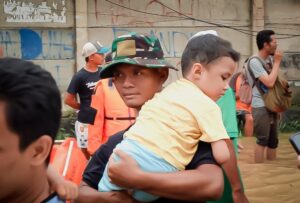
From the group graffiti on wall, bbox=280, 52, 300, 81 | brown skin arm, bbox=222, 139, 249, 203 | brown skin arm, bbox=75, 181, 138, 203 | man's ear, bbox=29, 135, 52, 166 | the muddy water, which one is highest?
man's ear, bbox=29, 135, 52, 166

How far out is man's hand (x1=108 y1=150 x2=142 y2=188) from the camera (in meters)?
1.68

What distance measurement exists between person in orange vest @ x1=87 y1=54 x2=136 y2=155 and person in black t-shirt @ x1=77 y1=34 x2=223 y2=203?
2235 millimetres

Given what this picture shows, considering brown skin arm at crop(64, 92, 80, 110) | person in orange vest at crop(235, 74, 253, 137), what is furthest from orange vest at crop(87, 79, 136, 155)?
person in orange vest at crop(235, 74, 253, 137)

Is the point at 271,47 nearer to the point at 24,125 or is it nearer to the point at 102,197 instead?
the point at 102,197

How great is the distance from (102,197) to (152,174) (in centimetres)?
22

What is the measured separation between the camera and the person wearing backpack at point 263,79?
19.8ft

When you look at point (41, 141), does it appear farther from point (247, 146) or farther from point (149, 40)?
point (247, 146)

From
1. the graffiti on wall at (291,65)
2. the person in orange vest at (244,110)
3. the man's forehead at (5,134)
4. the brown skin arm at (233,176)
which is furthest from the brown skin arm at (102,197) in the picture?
the graffiti on wall at (291,65)

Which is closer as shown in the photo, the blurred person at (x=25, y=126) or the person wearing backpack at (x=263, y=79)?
the blurred person at (x=25, y=126)

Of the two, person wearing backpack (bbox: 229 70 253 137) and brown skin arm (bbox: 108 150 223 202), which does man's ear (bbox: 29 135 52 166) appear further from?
person wearing backpack (bbox: 229 70 253 137)

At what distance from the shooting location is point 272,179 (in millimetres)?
6238

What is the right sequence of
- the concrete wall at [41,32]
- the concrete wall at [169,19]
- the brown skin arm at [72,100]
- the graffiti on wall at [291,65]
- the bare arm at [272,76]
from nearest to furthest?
1. the brown skin arm at [72,100]
2. the bare arm at [272,76]
3. the concrete wall at [41,32]
4. the concrete wall at [169,19]
5. the graffiti on wall at [291,65]

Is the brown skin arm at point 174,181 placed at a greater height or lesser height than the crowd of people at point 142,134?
lesser

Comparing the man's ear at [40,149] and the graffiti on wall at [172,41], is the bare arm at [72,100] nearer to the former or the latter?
the graffiti on wall at [172,41]
